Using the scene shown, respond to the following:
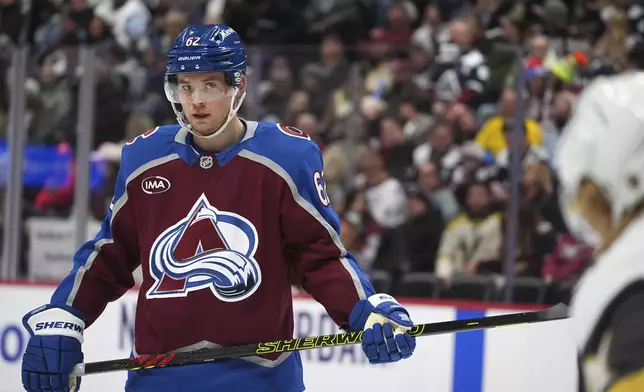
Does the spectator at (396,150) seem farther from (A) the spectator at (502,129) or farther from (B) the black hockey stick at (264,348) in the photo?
(B) the black hockey stick at (264,348)

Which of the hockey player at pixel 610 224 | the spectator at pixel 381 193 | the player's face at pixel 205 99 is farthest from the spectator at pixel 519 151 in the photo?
the hockey player at pixel 610 224

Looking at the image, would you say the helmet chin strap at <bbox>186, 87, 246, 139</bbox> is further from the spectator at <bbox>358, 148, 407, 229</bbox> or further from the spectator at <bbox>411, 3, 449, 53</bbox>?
the spectator at <bbox>411, 3, 449, 53</bbox>

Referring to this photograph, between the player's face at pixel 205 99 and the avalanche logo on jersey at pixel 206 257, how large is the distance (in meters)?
0.16

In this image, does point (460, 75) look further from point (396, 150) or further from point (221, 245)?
point (221, 245)

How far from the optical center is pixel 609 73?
4.90 meters

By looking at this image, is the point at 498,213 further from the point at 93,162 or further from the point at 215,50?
the point at 215,50

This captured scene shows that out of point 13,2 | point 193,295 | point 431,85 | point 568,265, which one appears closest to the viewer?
point 193,295

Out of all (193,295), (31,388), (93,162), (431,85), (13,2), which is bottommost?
(31,388)

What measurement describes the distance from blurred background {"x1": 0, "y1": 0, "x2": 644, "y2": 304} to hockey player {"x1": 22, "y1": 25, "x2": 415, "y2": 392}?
248cm

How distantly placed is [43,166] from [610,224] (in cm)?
462

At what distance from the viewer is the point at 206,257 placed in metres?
2.41

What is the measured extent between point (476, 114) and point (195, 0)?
2.62 meters

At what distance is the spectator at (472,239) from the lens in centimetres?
501

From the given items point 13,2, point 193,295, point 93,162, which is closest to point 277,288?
point 193,295
